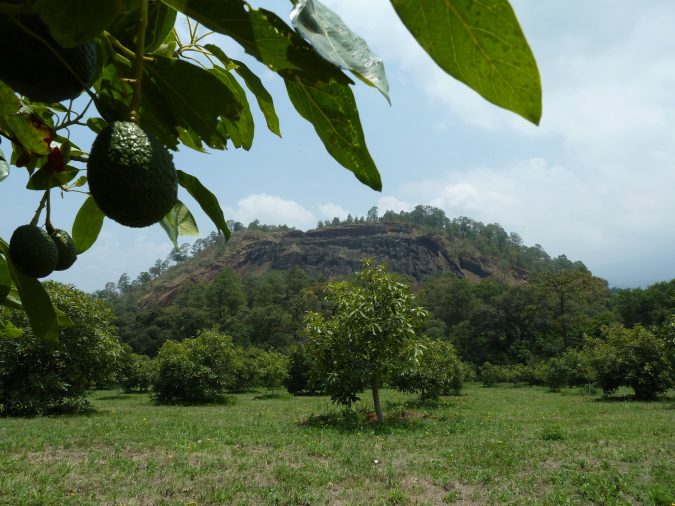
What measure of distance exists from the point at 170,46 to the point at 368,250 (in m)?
84.8

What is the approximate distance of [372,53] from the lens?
0.38 metres

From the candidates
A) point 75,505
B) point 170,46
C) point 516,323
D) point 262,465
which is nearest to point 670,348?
point 262,465

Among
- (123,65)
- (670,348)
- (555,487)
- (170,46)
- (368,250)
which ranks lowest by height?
(555,487)

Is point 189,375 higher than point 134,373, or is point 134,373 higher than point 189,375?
point 189,375

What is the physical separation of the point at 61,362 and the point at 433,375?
951cm

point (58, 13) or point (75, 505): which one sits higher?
point (58, 13)

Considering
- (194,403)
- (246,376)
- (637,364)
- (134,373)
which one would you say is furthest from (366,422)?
(134,373)

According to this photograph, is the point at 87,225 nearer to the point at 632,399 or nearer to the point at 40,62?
the point at 40,62

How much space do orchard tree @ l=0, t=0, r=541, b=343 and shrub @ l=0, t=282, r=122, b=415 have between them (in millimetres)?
10974

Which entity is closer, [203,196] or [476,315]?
[203,196]

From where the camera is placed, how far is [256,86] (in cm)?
69

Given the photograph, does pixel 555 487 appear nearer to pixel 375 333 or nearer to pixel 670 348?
pixel 375 333

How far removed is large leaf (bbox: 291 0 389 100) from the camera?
352 mm

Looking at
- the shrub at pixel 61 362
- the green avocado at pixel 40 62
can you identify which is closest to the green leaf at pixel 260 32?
the green avocado at pixel 40 62
